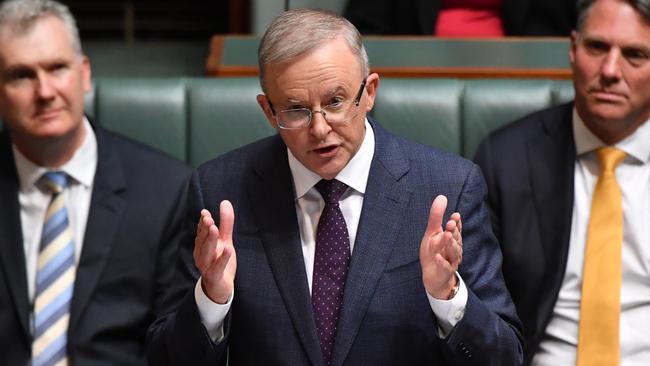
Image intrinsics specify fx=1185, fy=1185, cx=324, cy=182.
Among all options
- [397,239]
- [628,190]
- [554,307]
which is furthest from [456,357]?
[628,190]

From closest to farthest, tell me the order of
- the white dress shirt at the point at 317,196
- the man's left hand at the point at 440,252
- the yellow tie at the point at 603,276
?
the man's left hand at the point at 440,252 → the white dress shirt at the point at 317,196 → the yellow tie at the point at 603,276

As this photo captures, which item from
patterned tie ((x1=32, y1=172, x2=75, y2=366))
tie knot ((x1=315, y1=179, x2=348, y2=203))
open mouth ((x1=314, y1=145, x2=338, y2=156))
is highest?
open mouth ((x1=314, y1=145, x2=338, y2=156))

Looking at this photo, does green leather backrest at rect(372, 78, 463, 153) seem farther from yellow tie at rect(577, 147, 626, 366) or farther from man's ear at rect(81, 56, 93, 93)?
man's ear at rect(81, 56, 93, 93)

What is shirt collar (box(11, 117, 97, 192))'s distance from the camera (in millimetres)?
2375

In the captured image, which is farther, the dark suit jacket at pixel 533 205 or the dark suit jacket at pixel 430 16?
the dark suit jacket at pixel 430 16

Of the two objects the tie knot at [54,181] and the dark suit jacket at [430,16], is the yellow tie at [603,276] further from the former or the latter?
the tie knot at [54,181]

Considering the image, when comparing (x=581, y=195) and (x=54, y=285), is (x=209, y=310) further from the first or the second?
(x=581, y=195)

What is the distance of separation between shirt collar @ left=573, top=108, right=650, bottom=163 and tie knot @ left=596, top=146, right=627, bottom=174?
1 cm

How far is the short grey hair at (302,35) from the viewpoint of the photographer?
1.83 m

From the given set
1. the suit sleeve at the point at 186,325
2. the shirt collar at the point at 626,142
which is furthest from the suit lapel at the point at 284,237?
the shirt collar at the point at 626,142

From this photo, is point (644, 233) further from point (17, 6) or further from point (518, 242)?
point (17, 6)

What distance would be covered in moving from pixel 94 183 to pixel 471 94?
0.84 m

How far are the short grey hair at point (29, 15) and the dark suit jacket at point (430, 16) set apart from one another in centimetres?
93

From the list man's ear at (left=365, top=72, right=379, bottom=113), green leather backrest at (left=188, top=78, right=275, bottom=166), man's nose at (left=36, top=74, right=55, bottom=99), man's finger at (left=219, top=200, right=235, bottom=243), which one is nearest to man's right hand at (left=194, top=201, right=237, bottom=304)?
man's finger at (left=219, top=200, right=235, bottom=243)
